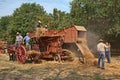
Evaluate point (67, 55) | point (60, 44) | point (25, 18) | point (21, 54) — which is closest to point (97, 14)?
point (67, 55)

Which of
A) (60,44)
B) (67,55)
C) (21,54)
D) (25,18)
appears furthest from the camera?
(25,18)

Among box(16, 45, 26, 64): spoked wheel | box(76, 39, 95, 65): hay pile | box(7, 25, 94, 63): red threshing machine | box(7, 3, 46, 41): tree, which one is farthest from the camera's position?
box(7, 3, 46, 41): tree

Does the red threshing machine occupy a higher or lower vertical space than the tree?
lower

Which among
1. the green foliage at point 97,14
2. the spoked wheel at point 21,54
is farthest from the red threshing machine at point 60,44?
the green foliage at point 97,14

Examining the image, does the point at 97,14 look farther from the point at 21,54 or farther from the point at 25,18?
the point at 25,18

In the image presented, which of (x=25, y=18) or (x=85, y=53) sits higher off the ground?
(x=25, y=18)

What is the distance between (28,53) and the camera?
2203 centimetres

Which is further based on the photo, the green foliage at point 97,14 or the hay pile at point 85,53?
the green foliage at point 97,14

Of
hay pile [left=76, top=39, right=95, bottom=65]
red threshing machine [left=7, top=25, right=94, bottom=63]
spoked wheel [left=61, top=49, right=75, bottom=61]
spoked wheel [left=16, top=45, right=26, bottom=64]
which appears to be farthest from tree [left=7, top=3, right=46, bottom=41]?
spoked wheel [left=16, top=45, right=26, bottom=64]

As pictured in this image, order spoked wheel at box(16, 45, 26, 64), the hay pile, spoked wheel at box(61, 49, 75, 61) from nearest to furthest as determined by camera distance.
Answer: spoked wheel at box(16, 45, 26, 64) < the hay pile < spoked wheel at box(61, 49, 75, 61)

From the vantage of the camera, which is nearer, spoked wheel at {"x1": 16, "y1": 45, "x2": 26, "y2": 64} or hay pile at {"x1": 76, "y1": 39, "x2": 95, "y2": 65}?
spoked wheel at {"x1": 16, "y1": 45, "x2": 26, "y2": 64}

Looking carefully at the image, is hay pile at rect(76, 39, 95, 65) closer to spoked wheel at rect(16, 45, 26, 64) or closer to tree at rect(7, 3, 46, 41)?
spoked wheel at rect(16, 45, 26, 64)

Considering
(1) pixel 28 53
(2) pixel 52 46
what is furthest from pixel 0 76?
(2) pixel 52 46

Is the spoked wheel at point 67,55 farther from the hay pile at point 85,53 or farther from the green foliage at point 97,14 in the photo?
the green foliage at point 97,14
